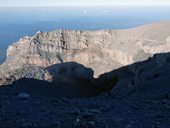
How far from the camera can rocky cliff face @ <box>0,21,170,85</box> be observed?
61000 millimetres

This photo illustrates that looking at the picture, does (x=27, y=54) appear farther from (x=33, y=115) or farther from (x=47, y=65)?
(x=33, y=115)

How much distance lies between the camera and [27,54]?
6600cm

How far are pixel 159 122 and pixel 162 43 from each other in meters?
51.7

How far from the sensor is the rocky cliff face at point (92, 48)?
61.0 m

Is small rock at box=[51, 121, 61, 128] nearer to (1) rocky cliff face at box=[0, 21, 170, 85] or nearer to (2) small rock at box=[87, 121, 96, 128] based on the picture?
(2) small rock at box=[87, 121, 96, 128]

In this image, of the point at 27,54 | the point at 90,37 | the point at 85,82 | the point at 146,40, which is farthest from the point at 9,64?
the point at 146,40

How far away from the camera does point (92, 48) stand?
68.6 m

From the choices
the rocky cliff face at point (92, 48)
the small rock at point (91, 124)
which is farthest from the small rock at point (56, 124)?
the rocky cliff face at point (92, 48)

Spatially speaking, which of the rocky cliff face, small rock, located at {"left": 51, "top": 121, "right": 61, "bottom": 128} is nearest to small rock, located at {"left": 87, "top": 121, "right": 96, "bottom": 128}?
small rock, located at {"left": 51, "top": 121, "right": 61, "bottom": 128}

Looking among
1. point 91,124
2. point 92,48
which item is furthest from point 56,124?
point 92,48

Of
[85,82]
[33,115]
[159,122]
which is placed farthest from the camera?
[85,82]

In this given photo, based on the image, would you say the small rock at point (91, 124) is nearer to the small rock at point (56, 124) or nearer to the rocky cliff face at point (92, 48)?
the small rock at point (56, 124)

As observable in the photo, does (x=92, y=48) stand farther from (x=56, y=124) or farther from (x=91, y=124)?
(x=91, y=124)

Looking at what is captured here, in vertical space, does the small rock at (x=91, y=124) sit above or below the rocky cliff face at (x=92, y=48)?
below
